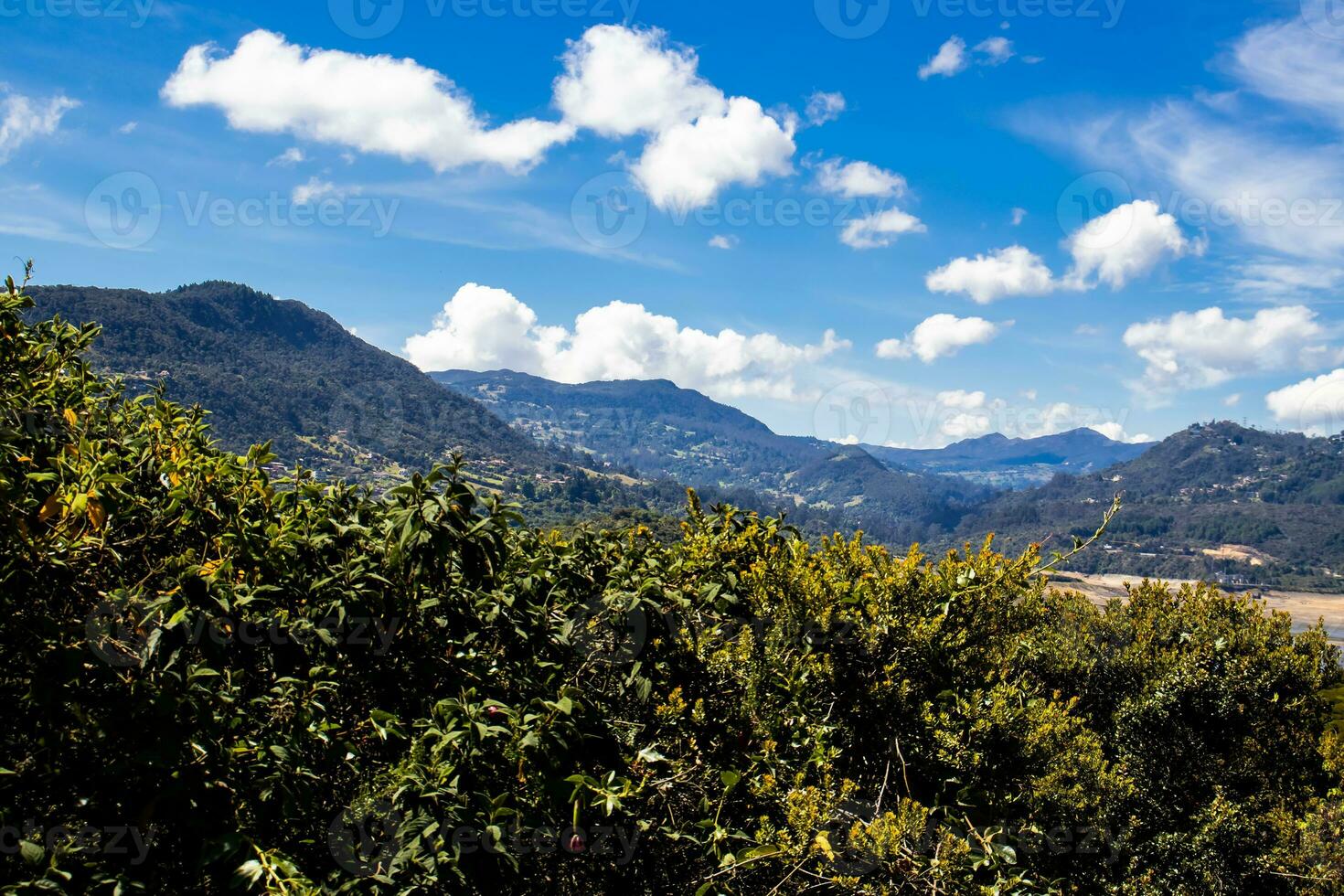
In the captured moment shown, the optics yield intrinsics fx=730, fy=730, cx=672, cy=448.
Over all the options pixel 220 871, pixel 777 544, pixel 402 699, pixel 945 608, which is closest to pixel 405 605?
pixel 402 699

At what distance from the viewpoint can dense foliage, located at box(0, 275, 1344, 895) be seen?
9.30 ft

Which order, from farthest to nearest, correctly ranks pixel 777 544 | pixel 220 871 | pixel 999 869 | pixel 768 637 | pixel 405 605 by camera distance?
pixel 777 544
pixel 768 637
pixel 999 869
pixel 405 605
pixel 220 871

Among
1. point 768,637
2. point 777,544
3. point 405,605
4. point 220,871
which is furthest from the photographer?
point 777,544

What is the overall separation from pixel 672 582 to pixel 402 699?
181cm

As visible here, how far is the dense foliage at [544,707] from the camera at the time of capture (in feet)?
9.30

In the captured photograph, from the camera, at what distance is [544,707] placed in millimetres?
3527

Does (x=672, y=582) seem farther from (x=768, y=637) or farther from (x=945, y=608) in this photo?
(x=945, y=608)

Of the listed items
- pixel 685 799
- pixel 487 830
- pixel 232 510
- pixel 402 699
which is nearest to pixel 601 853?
pixel 685 799

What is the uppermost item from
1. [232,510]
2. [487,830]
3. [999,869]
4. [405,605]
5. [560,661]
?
[232,510]

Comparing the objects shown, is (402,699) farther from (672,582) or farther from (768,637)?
(768,637)

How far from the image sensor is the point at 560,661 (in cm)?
414

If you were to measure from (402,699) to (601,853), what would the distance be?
1.30 metres

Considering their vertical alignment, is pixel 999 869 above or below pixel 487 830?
below

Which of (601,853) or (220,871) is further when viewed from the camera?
(601,853)
